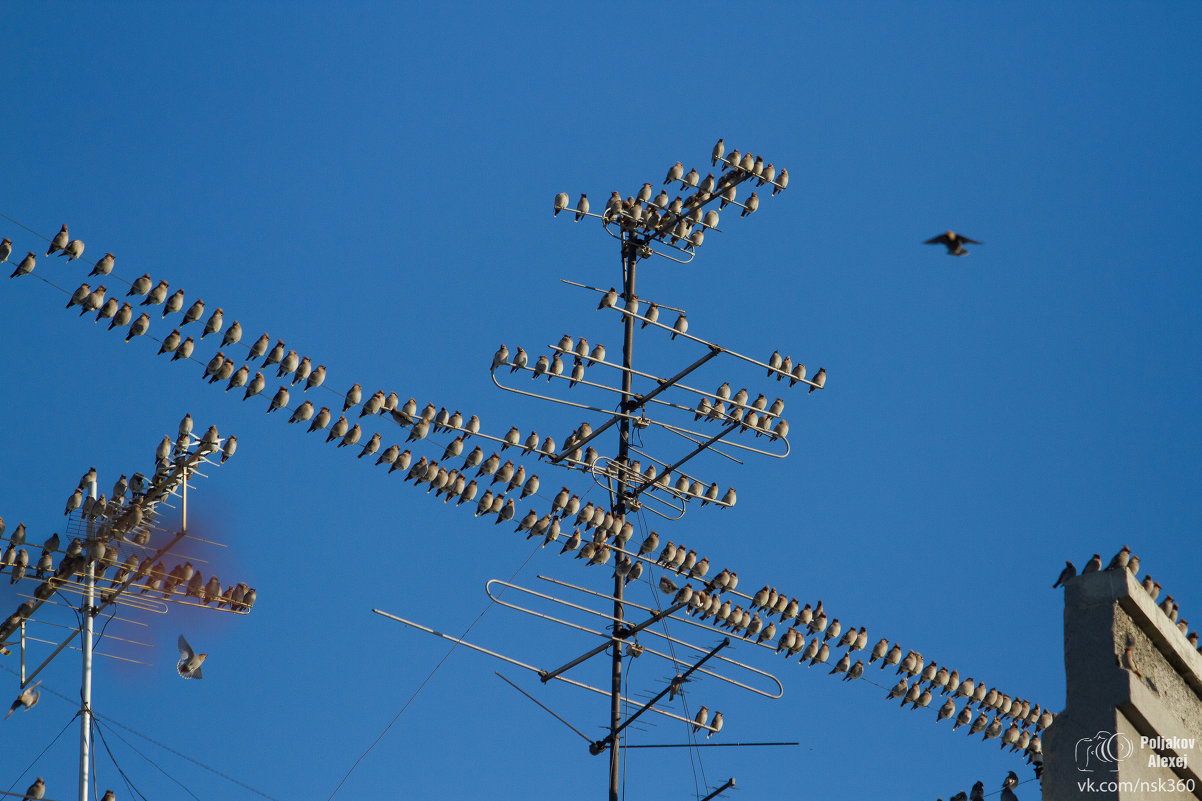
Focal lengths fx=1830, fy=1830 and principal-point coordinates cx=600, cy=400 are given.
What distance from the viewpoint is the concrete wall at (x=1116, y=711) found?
19.0 meters

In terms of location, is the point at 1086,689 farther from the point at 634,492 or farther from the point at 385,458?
the point at 385,458

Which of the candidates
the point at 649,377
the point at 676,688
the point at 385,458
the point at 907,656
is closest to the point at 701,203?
the point at 649,377

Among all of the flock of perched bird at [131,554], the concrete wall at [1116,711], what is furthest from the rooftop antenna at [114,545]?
the concrete wall at [1116,711]

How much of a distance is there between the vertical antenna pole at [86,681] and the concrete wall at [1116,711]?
12.7m

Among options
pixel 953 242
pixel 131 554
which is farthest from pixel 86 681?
pixel 953 242

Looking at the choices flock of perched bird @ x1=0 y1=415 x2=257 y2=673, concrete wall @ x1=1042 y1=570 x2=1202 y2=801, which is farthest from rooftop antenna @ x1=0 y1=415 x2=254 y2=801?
concrete wall @ x1=1042 y1=570 x2=1202 y2=801

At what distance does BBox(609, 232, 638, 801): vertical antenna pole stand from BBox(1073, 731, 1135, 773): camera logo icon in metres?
7.04

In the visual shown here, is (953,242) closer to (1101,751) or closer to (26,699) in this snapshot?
(1101,751)

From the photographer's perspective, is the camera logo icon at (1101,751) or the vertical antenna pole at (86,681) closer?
the camera logo icon at (1101,751)

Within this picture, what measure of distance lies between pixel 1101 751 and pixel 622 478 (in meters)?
9.81

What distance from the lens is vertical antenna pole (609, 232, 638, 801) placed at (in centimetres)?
2455

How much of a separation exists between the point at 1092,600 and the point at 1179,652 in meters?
1.79

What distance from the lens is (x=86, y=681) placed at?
82.1ft

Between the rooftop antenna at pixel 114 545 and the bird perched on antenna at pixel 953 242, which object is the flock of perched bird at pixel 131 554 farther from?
the bird perched on antenna at pixel 953 242
